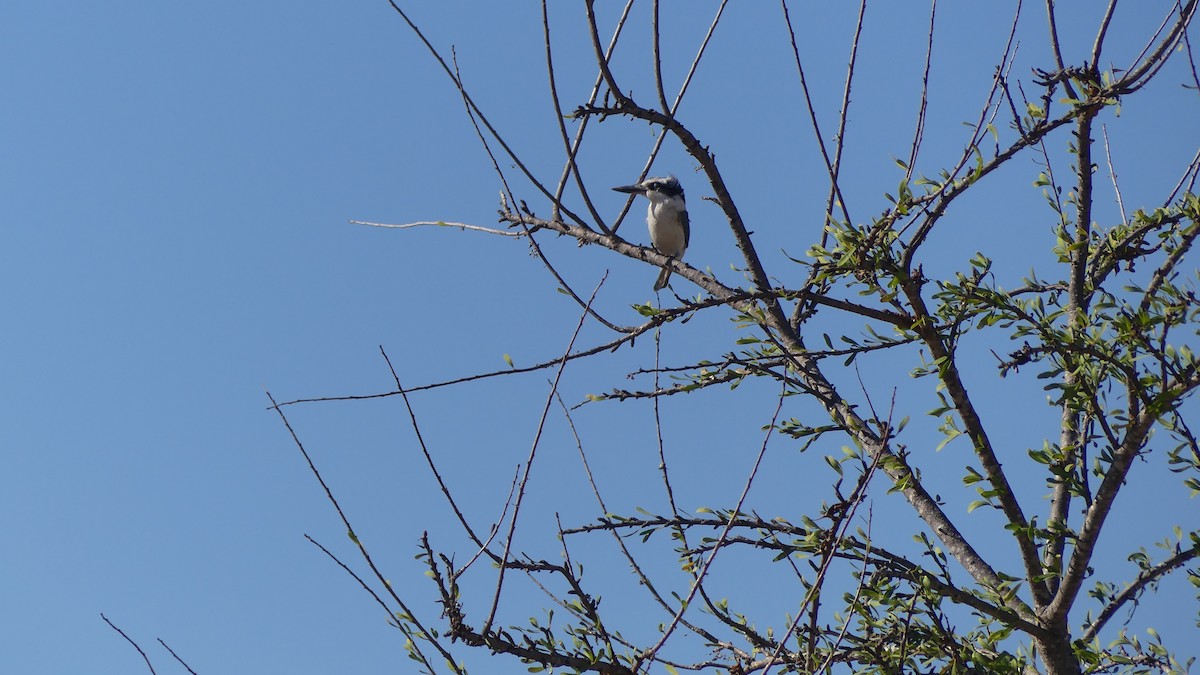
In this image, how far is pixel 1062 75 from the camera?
352cm

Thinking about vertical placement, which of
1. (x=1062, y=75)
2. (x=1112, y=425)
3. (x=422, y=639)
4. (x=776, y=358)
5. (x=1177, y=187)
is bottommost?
(x=422, y=639)

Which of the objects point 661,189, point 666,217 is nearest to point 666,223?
point 666,217

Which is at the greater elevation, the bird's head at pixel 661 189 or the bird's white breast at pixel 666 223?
the bird's head at pixel 661 189

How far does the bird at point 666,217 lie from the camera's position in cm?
962

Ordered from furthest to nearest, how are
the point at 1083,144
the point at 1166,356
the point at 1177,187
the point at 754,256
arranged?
the point at 754,256
the point at 1177,187
the point at 1083,144
the point at 1166,356

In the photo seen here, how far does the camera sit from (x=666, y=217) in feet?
31.5

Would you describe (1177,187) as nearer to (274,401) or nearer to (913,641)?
(913,641)

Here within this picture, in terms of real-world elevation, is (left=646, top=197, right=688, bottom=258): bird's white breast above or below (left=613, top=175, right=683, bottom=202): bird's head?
below

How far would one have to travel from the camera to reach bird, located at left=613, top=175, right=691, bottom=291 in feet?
31.6

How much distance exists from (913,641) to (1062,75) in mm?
1854

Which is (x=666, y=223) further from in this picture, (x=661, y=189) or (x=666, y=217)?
(x=661, y=189)

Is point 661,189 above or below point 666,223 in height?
above

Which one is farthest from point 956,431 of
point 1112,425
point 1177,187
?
point 1177,187

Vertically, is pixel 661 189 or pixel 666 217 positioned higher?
pixel 661 189
